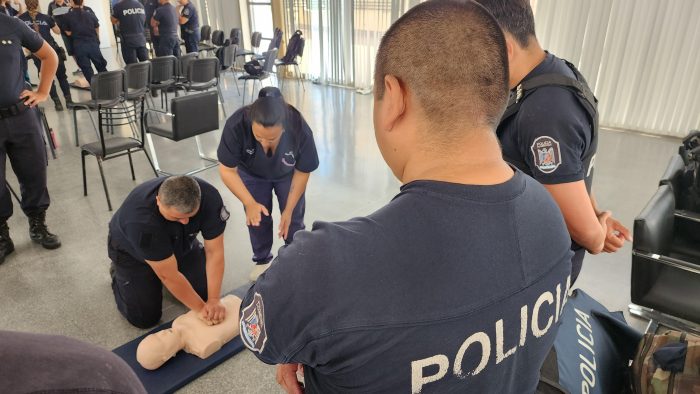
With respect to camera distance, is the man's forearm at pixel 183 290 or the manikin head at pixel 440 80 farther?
the man's forearm at pixel 183 290

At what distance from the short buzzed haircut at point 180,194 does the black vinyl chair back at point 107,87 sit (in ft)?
9.81

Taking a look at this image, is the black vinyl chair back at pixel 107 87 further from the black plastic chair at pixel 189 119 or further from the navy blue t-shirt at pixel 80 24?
the navy blue t-shirt at pixel 80 24

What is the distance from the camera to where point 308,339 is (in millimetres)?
634

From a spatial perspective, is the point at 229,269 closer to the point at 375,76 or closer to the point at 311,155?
the point at 311,155

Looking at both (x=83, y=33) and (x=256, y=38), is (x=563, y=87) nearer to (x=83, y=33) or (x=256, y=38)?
(x=83, y=33)

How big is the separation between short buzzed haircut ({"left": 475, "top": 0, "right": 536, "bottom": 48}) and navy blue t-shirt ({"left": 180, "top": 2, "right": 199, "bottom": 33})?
25.0 ft

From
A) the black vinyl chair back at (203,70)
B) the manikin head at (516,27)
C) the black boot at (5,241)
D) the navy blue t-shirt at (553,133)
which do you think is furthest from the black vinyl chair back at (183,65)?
the navy blue t-shirt at (553,133)

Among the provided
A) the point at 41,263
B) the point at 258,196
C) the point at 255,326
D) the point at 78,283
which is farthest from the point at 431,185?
the point at 41,263

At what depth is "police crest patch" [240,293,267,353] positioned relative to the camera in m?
0.68

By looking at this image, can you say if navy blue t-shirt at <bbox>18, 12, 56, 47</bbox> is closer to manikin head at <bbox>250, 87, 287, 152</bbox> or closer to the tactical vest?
manikin head at <bbox>250, 87, 287, 152</bbox>

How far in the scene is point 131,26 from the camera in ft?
21.3

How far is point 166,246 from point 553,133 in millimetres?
1538

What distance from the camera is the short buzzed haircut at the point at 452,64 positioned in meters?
0.68

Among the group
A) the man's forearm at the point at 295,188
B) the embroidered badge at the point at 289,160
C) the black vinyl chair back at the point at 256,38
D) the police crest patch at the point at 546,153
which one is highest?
the police crest patch at the point at 546,153
